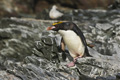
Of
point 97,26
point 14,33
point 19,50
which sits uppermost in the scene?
point 97,26

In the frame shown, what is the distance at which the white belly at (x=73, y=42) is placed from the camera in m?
5.64

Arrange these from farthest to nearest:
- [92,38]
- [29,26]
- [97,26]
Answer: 1. [29,26]
2. [97,26]
3. [92,38]

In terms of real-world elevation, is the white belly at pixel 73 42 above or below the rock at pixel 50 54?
above

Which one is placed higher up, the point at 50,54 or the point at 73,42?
the point at 73,42

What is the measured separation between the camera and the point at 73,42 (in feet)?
18.7

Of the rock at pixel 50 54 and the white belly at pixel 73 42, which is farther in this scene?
the white belly at pixel 73 42

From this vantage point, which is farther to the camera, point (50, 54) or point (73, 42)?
point (50, 54)

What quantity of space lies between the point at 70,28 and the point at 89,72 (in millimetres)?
1282

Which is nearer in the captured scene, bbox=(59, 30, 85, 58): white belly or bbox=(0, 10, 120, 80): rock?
bbox=(0, 10, 120, 80): rock

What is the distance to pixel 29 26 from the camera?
28.5 ft

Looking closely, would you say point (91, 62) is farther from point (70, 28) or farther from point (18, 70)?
point (18, 70)

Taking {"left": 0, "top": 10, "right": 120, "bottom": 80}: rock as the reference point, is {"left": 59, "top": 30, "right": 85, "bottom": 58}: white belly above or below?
above

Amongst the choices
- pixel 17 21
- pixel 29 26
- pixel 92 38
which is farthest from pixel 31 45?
pixel 92 38

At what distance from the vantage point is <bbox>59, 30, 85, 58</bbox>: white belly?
5.64 metres
